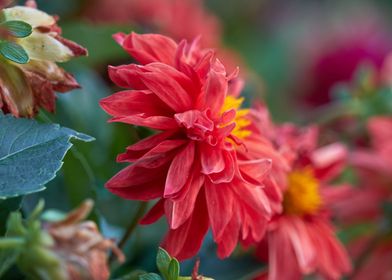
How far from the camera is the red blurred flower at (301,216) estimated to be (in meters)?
0.53

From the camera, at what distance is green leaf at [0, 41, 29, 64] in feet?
1.28

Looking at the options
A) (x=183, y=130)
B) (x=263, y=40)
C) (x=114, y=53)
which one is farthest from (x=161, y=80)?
(x=263, y=40)

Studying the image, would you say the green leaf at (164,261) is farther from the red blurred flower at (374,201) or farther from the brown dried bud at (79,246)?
the red blurred flower at (374,201)

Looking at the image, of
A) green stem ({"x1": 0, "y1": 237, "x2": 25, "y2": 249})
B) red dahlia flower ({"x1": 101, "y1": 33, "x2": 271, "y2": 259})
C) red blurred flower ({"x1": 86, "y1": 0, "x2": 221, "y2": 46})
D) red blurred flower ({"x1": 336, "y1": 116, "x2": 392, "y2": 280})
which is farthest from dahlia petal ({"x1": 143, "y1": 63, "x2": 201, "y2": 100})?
red blurred flower ({"x1": 86, "y1": 0, "x2": 221, "y2": 46})

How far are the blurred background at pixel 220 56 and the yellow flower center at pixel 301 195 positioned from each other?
0.06 m

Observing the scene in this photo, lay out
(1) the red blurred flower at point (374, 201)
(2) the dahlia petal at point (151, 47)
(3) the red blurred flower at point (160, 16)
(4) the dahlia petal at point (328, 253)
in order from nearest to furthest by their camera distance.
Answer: (2) the dahlia petal at point (151, 47), (4) the dahlia petal at point (328, 253), (1) the red blurred flower at point (374, 201), (3) the red blurred flower at point (160, 16)

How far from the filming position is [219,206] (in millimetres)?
411

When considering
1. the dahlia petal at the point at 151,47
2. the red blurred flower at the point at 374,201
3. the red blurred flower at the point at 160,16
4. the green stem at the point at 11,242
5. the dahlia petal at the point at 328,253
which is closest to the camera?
the green stem at the point at 11,242

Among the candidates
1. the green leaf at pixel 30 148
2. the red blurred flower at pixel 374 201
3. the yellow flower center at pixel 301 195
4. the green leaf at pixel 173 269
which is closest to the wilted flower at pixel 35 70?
the green leaf at pixel 30 148

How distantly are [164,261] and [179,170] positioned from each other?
2.0 inches

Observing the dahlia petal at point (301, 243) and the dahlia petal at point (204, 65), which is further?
the dahlia petal at point (301, 243)

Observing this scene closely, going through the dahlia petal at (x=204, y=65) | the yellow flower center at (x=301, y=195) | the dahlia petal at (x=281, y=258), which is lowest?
the dahlia petal at (x=281, y=258)

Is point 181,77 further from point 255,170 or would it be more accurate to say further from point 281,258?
point 281,258

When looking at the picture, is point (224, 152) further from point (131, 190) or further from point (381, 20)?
point (381, 20)
